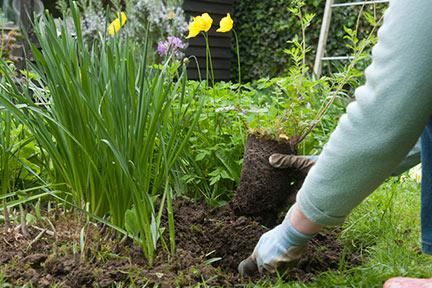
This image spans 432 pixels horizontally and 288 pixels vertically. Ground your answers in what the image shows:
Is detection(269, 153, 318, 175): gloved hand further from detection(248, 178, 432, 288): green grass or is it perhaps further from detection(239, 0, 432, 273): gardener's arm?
detection(239, 0, 432, 273): gardener's arm

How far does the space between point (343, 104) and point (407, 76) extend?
104 inches

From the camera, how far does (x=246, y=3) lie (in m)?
8.03

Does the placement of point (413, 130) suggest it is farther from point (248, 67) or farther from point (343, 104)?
point (248, 67)

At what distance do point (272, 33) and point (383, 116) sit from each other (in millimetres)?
6966

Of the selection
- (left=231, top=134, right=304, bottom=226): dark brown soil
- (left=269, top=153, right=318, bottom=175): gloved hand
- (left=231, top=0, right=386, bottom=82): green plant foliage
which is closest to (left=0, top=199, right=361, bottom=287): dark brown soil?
(left=231, top=134, right=304, bottom=226): dark brown soil

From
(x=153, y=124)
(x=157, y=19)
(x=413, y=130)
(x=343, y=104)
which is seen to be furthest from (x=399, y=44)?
(x=157, y=19)

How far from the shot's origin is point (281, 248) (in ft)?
4.06

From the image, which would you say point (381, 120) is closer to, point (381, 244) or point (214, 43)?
point (381, 244)

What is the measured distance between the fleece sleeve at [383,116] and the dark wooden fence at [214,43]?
6.41 m

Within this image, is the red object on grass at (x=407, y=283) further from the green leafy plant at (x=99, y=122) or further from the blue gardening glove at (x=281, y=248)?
the green leafy plant at (x=99, y=122)

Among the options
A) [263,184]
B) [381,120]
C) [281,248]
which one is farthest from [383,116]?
[263,184]

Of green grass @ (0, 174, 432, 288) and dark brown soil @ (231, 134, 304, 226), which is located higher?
dark brown soil @ (231, 134, 304, 226)

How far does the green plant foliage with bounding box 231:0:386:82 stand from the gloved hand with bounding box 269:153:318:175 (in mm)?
4758

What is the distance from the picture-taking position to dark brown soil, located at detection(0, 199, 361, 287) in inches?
48.3
